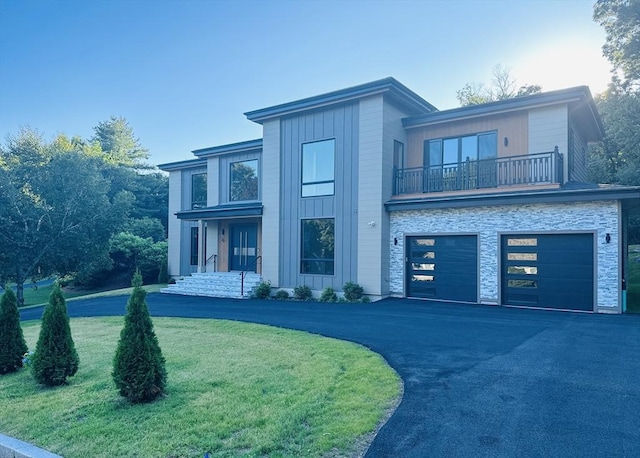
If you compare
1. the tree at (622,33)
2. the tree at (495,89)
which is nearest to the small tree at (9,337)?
the tree at (622,33)

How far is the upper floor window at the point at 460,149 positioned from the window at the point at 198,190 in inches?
466

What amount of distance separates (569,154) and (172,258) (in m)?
18.8

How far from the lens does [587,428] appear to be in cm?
379

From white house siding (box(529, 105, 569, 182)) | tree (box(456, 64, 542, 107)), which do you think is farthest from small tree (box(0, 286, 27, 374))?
tree (box(456, 64, 542, 107))

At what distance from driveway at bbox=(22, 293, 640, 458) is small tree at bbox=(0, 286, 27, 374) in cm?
503

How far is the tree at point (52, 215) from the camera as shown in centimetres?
1864

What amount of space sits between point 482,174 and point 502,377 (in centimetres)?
946

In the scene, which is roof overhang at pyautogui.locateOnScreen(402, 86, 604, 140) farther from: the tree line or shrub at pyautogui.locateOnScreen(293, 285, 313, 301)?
the tree line

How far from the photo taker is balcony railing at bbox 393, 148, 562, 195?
12.3m

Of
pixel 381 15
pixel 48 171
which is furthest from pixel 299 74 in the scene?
pixel 48 171

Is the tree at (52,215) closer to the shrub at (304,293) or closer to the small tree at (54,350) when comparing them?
the shrub at (304,293)

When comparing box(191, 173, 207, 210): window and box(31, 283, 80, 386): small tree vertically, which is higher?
box(191, 173, 207, 210): window

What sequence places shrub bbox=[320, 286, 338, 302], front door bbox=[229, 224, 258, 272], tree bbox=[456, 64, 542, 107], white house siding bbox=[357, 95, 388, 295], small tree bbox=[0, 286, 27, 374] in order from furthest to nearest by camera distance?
tree bbox=[456, 64, 542, 107] → front door bbox=[229, 224, 258, 272] → shrub bbox=[320, 286, 338, 302] → white house siding bbox=[357, 95, 388, 295] → small tree bbox=[0, 286, 27, 374]

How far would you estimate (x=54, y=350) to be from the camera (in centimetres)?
542
